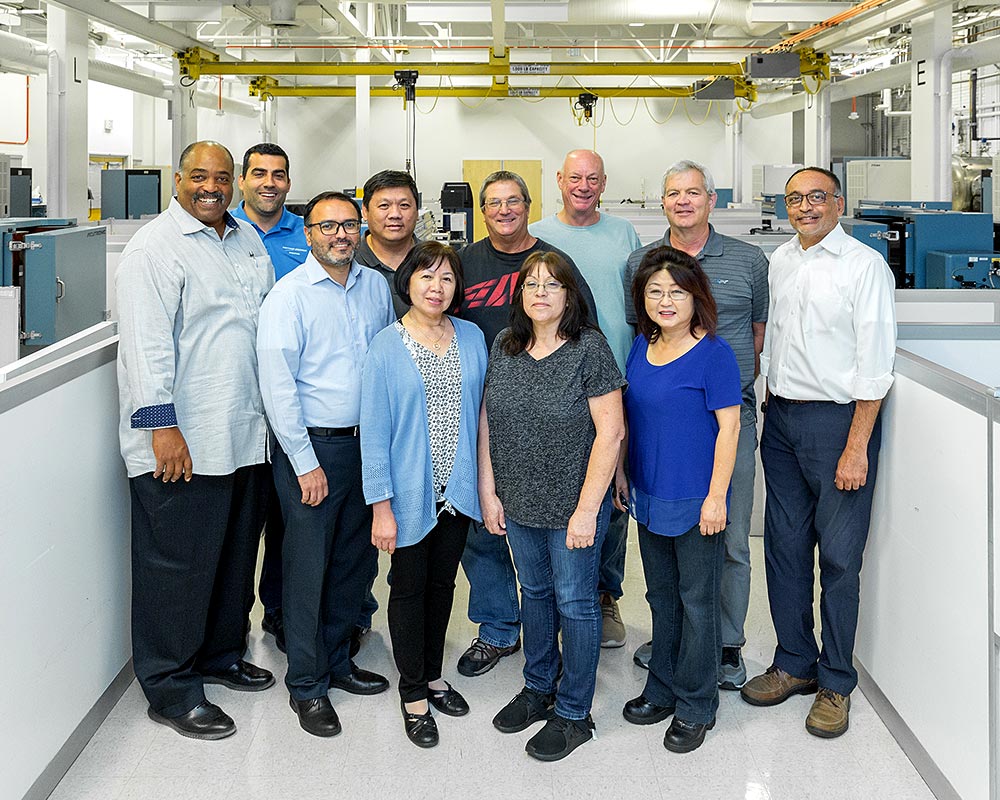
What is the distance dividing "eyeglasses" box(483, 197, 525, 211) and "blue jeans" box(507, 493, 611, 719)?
84 cm

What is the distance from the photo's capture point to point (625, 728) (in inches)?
104

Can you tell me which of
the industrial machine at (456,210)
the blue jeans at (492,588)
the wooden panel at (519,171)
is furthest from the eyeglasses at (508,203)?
the wooden panel at (519,171)

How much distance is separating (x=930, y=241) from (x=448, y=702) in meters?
4.20

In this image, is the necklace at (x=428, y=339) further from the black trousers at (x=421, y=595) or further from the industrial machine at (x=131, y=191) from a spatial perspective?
the industrial machine at (x=131, y=191)

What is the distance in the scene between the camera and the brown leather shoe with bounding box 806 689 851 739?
2594 millimetres

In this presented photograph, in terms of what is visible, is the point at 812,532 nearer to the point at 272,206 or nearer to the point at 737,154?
the point at 272,206

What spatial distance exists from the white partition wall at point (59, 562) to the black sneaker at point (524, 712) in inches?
42.0

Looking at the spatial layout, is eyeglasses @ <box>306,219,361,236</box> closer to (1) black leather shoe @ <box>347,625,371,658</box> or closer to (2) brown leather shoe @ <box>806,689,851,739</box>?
(1) black leather shoe @ <box>347,625,371,658</box>

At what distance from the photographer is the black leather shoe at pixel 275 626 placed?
10.3 feet

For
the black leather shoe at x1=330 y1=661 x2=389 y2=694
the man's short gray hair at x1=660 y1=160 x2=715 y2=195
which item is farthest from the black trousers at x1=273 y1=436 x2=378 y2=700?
the man's short gray hair at x1=660 y1=160 x2=715 y2=195

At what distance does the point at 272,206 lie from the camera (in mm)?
3182

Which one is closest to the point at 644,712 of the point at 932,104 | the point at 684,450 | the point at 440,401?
the point at 684,450

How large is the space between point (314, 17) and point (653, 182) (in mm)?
8092

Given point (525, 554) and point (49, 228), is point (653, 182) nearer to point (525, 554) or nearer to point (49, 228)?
point (49, 228)
